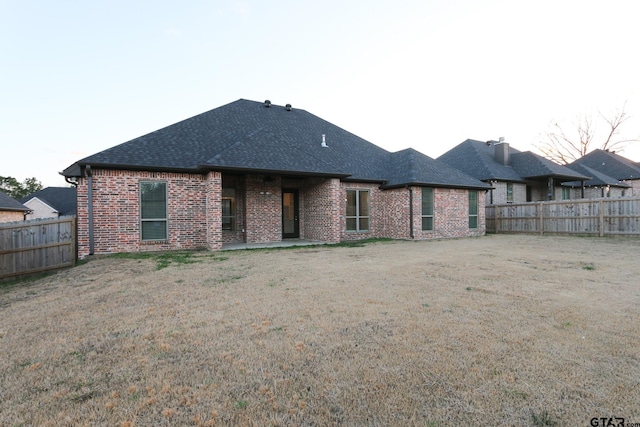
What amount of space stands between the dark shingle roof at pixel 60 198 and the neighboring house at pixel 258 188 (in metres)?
22.2

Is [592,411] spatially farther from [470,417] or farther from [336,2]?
[336,2]

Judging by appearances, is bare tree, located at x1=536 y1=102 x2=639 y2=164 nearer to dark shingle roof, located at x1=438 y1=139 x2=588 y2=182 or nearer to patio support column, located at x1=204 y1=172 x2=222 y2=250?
dark shingle roof, located at x1=438 y1=139 x2=588 y2=182

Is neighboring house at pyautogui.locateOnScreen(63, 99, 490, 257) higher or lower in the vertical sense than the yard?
higher

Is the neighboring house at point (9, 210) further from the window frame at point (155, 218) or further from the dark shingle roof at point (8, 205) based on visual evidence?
the window frame at point (155, 218)

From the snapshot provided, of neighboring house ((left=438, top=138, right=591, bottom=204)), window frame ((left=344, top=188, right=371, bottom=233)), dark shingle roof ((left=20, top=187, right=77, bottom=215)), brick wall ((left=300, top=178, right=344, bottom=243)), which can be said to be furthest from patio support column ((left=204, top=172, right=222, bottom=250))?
dark shingle roof ((left=20, top=187, right=77, bottom=215))

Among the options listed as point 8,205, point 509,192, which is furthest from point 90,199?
point 509,192

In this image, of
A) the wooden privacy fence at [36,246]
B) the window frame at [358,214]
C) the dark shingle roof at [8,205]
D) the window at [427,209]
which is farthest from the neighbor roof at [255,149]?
the dark shingle roof at [8,205]

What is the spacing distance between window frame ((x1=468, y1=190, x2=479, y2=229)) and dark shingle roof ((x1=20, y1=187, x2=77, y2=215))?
31.6 m

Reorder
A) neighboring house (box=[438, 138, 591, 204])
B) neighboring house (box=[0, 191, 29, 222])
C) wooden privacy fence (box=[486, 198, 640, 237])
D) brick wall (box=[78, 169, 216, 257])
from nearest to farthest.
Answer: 1. brick wall (box=[78, 169, 216, 257])
2. wooden privacy fence (box=[486, 198, 640, 237])
3. neighboring house (box=[438, 138, 591, 204])
4. neighboring house (box=[0, 191, 29, 222])

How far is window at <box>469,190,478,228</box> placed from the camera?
646 inches

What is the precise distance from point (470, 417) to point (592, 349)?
72.0 inches

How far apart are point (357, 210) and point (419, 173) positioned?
3.45 m

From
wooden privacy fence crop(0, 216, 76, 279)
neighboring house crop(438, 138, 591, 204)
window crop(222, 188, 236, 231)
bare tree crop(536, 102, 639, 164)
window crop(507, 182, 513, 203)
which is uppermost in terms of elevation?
bare tree crop(536, 102, 639, 164)

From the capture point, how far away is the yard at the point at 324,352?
2010 mm
